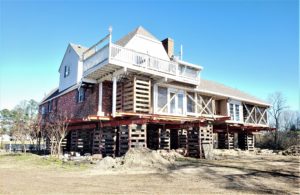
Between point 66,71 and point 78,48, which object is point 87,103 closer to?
point 66,71

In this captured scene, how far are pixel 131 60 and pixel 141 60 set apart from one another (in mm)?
960

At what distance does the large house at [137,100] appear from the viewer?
641 inches

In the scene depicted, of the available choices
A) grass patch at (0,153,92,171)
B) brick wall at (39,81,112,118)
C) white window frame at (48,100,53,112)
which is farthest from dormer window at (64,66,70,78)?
grass patch at (0,153,92,171)

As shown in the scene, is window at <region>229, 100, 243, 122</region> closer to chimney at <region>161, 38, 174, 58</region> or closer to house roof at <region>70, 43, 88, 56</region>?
chimney at <region>161, 38, 174, 58</region>

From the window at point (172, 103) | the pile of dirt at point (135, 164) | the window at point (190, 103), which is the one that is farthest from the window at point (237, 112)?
the pile of dirt at point (135, 164)

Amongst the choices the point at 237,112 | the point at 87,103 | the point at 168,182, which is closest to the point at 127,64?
the point at 87,103

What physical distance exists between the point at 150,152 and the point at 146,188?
17.0ft

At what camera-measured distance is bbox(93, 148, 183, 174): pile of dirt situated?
11562 millimetres

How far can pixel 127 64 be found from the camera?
55.1ft

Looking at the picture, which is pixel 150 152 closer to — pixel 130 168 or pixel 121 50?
pixel 130 168

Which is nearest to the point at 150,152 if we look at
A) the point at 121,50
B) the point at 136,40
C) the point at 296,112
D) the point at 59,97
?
the point at 121,50

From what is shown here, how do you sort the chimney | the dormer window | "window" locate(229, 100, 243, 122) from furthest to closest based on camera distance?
"window" locate(229, 100, 243, 122) < the dormer window < the chimney

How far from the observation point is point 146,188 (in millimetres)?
7887

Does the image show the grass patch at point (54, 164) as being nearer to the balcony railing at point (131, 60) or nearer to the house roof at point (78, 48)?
the balcony railing at point (131, 60)
